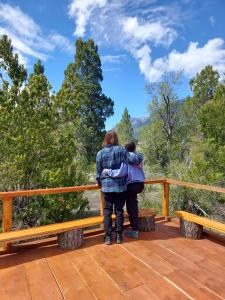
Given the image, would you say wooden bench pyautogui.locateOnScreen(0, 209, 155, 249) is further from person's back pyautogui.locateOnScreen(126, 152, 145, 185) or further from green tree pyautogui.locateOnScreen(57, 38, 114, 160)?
green tree pyautogui.locateOnScreen(57, 38, 114, 160)

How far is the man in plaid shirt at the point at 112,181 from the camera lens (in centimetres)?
363

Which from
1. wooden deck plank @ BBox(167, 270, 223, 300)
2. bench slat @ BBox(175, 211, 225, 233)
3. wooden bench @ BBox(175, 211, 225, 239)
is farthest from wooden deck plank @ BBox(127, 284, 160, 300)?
wooden bench @ BBox(175, 211, 225, 239)

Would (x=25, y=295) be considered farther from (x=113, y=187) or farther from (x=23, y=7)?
(x=23, y=7)

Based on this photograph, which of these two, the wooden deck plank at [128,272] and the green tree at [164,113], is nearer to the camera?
the wooden deck plank at [128,272]

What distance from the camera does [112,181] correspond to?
362 cm

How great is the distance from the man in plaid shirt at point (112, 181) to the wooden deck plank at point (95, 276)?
1.78ft

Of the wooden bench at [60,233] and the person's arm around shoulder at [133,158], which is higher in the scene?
the person's arm around shoulder at [133,158]

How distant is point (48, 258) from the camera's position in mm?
Answer: 3238

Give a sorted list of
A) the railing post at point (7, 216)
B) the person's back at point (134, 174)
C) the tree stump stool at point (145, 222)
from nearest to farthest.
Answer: the railing post at point (7, 216) → the person's back at point (134, 174) → the tree stump stool at point (145, 222)

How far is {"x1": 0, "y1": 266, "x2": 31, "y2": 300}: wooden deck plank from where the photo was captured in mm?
2391

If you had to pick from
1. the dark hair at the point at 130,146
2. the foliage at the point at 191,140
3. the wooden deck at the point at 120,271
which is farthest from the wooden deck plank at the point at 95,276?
the foliage at the point at 191,140

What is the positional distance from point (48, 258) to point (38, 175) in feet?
11.7

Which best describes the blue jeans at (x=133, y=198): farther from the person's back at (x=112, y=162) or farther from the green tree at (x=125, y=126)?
the green tree at (x=125, y=126)

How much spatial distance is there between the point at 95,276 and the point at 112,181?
124 cm
